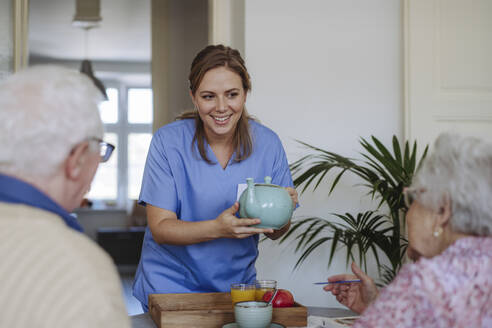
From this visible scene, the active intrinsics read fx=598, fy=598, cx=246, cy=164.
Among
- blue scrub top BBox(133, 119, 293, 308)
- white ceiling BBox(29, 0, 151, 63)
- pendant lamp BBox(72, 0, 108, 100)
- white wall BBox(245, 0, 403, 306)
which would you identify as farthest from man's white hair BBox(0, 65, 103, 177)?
white ceiling BBox(29, 0, 151, 63)

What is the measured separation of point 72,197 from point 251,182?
2.27 ft

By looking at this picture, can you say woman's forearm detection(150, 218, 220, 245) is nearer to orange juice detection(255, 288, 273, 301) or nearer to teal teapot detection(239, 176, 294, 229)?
teal teapot detection(239, 176, 294, 229)

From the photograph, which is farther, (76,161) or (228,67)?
(228,67)

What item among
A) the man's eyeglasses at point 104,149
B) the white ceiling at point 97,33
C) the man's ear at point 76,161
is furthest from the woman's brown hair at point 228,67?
the white ceiling at point 97,33

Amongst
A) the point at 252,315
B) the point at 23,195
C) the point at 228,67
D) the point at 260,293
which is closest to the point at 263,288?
the point at 260,293

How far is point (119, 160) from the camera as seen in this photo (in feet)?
36.8

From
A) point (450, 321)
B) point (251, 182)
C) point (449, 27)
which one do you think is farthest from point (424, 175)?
point (449, 27)

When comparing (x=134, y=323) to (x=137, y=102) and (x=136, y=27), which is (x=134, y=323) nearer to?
(x=136, y=27)

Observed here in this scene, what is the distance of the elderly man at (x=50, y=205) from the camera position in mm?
847

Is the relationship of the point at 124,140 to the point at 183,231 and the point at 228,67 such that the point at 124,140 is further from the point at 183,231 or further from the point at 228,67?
the point at 183,231

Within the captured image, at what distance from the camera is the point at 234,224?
172cm

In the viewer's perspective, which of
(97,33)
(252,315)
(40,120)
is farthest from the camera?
(97,33)

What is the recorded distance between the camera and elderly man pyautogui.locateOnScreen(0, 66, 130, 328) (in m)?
0.85

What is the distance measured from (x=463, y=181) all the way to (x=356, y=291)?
550 millimetres
